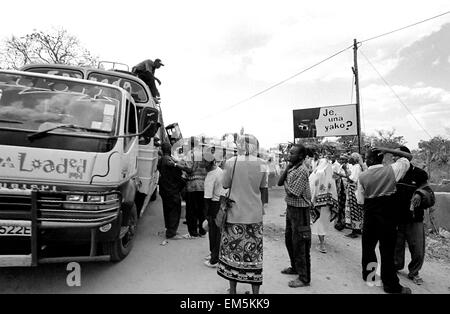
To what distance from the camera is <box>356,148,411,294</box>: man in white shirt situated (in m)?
3.60

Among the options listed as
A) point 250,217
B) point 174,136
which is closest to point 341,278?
point 250,217

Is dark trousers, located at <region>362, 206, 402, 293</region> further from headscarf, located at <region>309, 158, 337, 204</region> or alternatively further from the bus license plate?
the bus license plate

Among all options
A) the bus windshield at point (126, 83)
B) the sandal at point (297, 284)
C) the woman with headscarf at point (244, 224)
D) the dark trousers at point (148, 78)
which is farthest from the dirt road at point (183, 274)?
the dark trousers at point (148, 78)

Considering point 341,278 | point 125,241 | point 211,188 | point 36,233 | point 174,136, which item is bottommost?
point 341,278

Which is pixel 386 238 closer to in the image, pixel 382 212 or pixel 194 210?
pixel 382 212

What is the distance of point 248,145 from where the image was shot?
3.13 m

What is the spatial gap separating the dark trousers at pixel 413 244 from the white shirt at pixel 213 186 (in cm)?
262

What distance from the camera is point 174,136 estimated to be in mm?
9781

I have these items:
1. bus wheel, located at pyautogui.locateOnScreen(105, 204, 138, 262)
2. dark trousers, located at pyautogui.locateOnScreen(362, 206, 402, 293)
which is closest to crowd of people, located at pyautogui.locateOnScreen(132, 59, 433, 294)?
dark trousers, located at pyautogui.locateOnScreen(362, 206, 402, 293)

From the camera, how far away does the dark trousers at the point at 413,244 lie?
4020 millimetres

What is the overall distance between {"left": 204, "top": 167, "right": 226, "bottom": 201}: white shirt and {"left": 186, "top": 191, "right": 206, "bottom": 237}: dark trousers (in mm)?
725

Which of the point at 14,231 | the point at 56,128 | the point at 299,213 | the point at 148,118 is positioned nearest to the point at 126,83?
the point at 148,118
